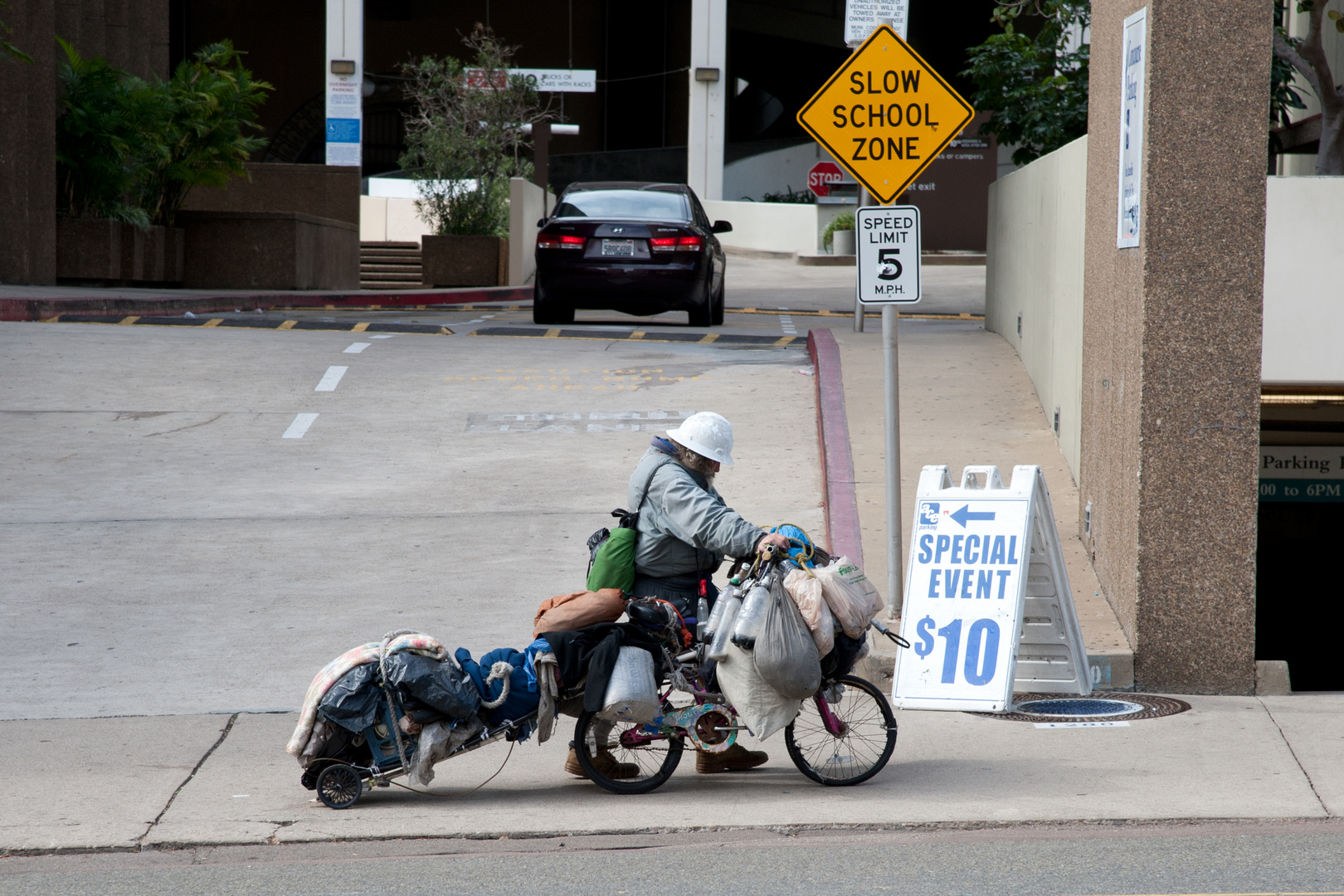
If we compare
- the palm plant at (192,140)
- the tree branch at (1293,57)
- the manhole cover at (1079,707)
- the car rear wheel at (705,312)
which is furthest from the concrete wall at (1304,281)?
the palm plant at (192,140)

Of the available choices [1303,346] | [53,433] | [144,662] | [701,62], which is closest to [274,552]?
[144,662]

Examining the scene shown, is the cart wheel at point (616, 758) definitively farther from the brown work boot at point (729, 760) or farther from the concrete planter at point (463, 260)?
the concrete planter at point (463, 260)

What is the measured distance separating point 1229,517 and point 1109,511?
0.91 meters

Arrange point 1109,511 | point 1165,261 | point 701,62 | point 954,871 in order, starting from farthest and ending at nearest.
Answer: point 701,62
point 1109,511
point 1165,261
point 954,871

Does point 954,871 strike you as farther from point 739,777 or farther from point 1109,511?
point 1109,511

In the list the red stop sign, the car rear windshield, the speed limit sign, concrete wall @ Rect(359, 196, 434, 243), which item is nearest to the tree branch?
the speed limit sign

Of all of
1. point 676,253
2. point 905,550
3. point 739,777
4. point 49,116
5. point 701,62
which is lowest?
point 739,777

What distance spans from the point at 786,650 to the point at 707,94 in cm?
3327

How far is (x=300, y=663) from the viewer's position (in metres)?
7.71

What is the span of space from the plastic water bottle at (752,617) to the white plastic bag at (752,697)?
0.08 metres

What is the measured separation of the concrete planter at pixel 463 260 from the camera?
92.2 feet

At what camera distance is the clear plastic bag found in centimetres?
579

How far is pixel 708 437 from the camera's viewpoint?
243 inches

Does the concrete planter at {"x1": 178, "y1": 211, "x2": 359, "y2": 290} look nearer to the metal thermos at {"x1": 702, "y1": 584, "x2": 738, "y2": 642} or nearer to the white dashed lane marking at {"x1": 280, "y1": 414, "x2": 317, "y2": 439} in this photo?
the white dashed lane marking at {"x1": 280, "y1": 414, "x2": 317, "y2": 439}
